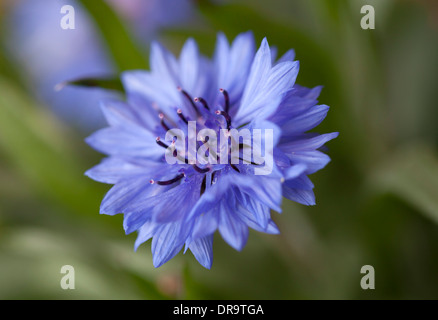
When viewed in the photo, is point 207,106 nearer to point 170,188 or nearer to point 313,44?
point 170,188

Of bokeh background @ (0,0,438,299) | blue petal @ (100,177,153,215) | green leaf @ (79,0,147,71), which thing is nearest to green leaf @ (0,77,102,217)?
bokeh background @ (0,0,438,299)

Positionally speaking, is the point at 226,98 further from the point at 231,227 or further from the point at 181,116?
the point at 231,227

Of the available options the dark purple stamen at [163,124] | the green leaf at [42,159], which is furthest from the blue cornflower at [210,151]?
the green leaf at [42,159]

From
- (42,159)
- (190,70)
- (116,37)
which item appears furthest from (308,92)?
(42,159)

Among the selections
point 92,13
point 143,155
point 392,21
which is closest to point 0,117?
point 92,13

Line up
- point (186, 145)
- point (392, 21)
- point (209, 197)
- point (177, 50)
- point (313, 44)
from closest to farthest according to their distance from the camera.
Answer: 1. point (209, 197)
2. point (186, 145)
3. point (313, 44)
4. point (392, 21)
5. point (177, 50)

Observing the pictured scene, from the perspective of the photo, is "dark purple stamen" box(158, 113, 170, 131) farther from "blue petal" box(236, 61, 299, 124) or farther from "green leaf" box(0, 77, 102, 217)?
"green leaf" box(0, 77, 102, 217)
